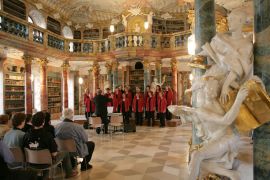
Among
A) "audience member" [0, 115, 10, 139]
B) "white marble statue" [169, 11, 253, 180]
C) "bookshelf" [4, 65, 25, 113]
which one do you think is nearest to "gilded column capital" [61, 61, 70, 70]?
"bookshelf" [4, 65, 25, 113]

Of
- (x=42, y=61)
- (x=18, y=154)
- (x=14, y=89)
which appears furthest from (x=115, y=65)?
(x=18, y=154)

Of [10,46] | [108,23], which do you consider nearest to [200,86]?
[10,46]

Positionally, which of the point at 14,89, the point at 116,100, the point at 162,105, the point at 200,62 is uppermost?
the point at 200,62

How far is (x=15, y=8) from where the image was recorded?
1327 cm

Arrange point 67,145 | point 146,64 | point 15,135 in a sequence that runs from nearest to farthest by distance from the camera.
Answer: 1. point 15,135
2. point 67,145
3. point 146,64

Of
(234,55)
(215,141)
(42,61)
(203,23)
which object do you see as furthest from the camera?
(42,61)

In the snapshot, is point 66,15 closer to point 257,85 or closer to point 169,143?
point 169,143

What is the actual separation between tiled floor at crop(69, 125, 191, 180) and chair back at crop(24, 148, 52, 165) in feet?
3.15

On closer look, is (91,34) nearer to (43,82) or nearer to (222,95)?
(43,82)

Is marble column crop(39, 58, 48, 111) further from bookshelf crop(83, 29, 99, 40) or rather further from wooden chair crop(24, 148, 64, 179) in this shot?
wooden chair crop(24, 148, 64, 179)

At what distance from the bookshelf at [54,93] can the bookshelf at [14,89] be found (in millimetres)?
2678

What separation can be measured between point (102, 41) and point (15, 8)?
5.34m

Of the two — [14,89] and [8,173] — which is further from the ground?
[14,89]

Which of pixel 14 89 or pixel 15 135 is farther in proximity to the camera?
pixel 14 89
